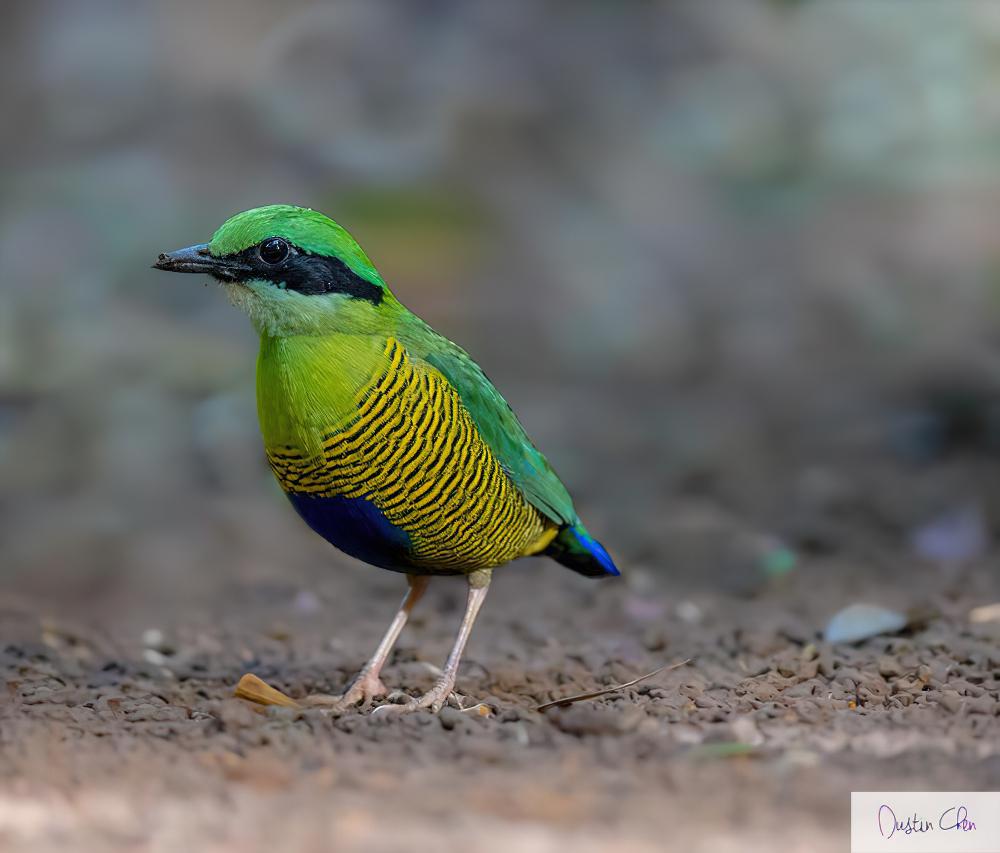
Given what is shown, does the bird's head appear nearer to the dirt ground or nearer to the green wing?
the green wing

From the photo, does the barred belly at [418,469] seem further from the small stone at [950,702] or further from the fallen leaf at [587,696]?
the small stone at [950,702]

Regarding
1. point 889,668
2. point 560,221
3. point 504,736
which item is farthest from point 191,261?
point 560,221

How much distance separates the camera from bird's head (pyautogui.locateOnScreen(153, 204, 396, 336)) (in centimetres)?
375

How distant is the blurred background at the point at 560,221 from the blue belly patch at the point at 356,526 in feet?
12.6

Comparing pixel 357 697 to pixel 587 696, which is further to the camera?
pixel 357 697

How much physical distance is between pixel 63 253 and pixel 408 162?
2.48 metres

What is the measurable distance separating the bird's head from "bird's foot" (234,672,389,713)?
43.8 inches

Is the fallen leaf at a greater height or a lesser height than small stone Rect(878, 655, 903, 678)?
lesser

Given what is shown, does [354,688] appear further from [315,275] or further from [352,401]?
[315,275]

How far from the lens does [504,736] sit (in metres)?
3.38

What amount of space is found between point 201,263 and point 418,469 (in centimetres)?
91
